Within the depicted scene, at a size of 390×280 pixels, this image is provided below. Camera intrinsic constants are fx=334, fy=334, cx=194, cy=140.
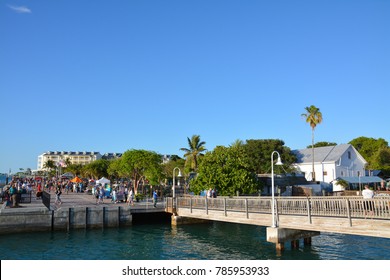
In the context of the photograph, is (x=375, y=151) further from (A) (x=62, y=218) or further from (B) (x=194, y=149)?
(A) (x=62, y=218)

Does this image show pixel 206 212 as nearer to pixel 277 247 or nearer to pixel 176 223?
pixel 176 223

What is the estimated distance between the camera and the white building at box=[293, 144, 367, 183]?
210ft

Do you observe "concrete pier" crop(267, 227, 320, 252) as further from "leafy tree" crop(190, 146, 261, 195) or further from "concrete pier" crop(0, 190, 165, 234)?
"concrete pier" crop(0, 190, 165, 234)

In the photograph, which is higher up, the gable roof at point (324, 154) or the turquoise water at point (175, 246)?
the gable roof at point (324, 154)

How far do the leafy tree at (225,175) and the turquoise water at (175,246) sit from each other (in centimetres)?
646

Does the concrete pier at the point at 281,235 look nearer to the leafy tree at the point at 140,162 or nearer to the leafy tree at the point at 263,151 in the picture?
the leafy tree at the point at 140,162

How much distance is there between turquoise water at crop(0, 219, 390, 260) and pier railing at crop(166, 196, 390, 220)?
2.55 metres

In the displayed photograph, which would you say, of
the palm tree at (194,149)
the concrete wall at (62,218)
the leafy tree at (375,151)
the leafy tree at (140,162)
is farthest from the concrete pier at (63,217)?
the leafy tree at (375,151)

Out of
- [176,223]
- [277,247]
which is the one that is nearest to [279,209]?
[277,247]

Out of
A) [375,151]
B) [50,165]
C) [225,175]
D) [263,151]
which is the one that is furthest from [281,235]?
[50,165]

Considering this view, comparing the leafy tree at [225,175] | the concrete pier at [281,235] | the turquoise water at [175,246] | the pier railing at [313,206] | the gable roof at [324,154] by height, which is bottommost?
the turquoise water at [175,246]

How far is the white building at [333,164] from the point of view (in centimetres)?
6406

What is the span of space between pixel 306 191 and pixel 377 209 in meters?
32.8
